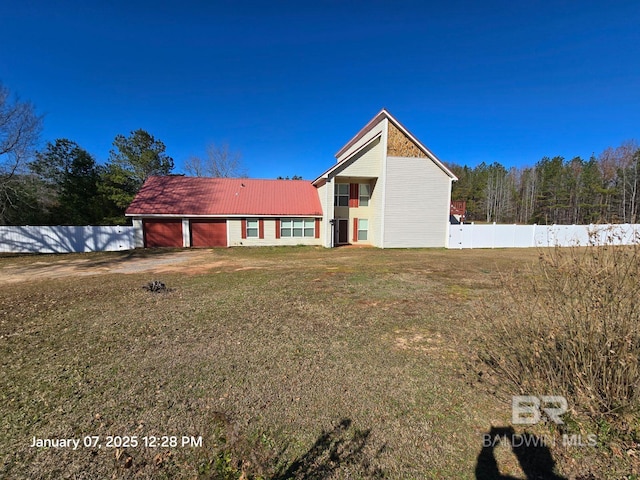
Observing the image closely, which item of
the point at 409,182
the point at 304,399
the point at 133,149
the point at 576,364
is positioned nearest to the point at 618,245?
the point at 576,364

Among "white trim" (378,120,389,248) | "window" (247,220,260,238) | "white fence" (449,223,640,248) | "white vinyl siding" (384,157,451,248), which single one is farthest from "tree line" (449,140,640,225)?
"window" (247,220,260,238)

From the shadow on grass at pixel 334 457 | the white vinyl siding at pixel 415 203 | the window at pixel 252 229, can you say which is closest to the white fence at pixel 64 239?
the window at pixel 252 229

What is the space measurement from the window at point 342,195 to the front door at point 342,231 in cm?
125

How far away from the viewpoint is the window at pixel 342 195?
858 inches

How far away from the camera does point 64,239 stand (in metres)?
18.0

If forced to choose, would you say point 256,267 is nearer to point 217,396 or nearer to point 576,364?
point 217,396

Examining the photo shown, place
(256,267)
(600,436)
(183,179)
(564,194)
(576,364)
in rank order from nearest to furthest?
1. (600,436)
2. (576,364)
3. (256,267)
4. (183,179)
5. (564,194)

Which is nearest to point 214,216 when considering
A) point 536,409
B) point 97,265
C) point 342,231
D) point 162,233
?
point 162,233

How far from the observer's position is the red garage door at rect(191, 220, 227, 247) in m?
20.1

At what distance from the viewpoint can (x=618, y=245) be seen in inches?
124

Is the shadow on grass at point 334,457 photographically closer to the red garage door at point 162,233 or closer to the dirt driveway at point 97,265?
the dirt driveway at point 97,265

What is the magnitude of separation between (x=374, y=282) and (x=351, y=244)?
12692 millimetres

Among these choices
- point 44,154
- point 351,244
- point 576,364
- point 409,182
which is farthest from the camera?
point 44,154

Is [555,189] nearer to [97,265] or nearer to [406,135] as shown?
[406,135]
